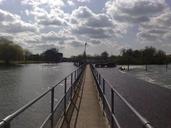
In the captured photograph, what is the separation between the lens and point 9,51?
429 feet

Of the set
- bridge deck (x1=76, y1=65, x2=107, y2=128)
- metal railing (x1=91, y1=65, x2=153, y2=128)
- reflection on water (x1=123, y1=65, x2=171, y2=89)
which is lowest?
reflection on water (x1=123, y1=65, x2=171, y2=89)

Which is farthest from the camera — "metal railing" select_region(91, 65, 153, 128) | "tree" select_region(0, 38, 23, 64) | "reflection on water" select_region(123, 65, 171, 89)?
"tree" select_region(0, 38, 23, 64)

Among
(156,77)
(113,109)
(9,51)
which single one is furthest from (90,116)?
(9,51)

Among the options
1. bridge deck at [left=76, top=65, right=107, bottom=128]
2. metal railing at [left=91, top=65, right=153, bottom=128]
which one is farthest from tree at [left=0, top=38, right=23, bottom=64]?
metal railing at [left=91, top=65, right=153, bottom=128]

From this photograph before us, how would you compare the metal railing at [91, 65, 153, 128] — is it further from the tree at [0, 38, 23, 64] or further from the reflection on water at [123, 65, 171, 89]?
the tree at [0, 38, 23, 64]

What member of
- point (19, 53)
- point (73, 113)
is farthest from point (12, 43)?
point (73, 113)

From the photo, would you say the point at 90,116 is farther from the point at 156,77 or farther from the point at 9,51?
the point at 9,51

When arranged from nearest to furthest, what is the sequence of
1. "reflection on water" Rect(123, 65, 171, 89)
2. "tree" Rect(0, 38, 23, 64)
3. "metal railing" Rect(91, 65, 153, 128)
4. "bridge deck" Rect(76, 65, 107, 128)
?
Result: "metal railing" Rect(91, 65, 153, 128), "bridge deck" Rect(76, 65, 107, 128), "reflection on water" Rect(123, 65, 171, 89), "tree" Rect(0, 38, 23, 64)

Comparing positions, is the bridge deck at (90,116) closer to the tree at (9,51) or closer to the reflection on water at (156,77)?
the reflection on water at (156,77)

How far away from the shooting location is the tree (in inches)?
5153

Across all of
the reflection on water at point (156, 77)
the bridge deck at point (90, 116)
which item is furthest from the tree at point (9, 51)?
the bridge deck at point (90, 116)

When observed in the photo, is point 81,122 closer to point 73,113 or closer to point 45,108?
point 73,113

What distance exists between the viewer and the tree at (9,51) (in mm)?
130875

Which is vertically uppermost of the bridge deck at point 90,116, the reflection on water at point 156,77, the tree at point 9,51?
the tree at point 9,51
